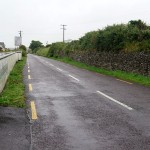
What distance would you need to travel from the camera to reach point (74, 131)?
25.2 ft

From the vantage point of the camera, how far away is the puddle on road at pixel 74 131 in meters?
6.61

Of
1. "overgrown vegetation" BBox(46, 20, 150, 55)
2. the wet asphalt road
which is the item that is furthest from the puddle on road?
"overgrown vegetation" BBox(46, 20, 150, 55)

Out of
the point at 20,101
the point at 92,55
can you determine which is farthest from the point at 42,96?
the point at 92,55

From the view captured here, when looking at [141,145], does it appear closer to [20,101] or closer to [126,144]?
[126,144]

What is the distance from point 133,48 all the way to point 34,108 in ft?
52.3

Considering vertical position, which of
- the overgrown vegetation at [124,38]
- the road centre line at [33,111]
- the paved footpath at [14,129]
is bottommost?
the road centre line at [33,111]

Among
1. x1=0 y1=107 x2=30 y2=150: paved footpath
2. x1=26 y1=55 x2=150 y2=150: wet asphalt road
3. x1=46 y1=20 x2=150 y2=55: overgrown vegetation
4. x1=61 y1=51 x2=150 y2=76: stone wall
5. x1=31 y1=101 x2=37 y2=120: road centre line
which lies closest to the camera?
x1=0 y1=107 x2=30 y2=150: paved footpath

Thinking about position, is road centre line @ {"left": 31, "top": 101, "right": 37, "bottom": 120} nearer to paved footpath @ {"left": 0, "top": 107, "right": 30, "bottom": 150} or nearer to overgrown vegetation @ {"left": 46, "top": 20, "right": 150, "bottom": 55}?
paved footpath @ {"left": 0, "top": 107, "right": 30, "bottom": 150}

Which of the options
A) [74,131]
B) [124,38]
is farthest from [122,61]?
[74,131]

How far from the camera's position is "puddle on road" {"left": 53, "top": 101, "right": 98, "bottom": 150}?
21.7 ft

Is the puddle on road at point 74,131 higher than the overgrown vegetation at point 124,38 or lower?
lower

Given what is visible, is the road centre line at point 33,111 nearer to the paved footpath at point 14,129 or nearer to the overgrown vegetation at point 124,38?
the paved footpath at point 14,129

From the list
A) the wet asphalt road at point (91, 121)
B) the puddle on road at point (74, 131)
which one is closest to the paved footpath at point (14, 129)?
the wet asphalt road at point (91, 121)

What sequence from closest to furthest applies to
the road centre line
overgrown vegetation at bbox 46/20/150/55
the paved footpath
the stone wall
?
1. the paved footpath
2. the road centre line
3. the stone wall
4. overgrown vegetation at bbox 46/20/150/55
